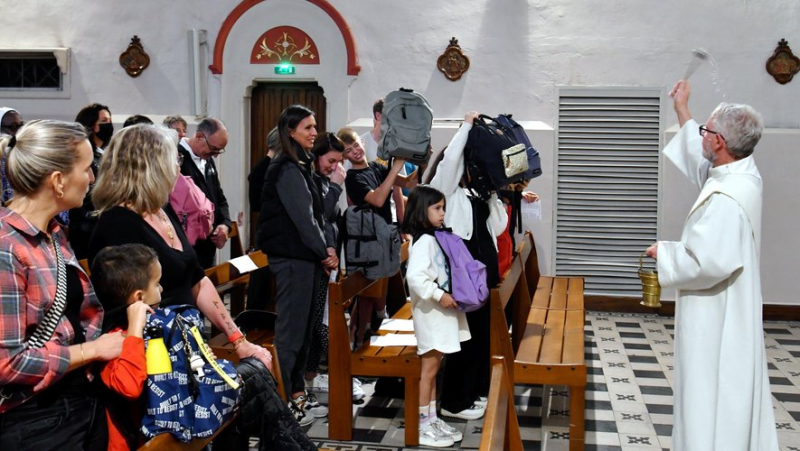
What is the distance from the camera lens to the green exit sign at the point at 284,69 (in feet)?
31.5

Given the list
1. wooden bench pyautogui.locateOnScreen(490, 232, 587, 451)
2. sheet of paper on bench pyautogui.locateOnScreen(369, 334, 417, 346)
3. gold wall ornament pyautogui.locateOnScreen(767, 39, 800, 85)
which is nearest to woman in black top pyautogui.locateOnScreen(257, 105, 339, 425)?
sheet of paper on bench pyautogui.locateOnScreen(369, 334, 417, 346)

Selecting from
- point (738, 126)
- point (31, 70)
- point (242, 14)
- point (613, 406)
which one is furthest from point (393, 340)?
point (31, 70)

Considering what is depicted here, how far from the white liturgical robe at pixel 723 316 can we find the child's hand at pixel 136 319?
2.50m

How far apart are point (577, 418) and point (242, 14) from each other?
6.38 meters

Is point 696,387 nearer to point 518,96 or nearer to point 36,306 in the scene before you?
point 36,306

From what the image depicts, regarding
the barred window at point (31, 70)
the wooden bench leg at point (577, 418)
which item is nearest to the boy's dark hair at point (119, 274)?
the wooden bench leg at point (577, 418)

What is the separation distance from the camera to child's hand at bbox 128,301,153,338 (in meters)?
2.77

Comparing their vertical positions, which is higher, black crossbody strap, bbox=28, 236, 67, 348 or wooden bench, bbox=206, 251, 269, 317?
black crossbody strap, bbox=28, 236, 67, 348

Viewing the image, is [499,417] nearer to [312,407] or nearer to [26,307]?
[26,307]

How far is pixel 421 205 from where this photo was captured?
513 cm

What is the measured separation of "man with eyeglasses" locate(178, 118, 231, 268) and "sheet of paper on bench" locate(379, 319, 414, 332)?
4.38ft

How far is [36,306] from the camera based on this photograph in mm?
2537

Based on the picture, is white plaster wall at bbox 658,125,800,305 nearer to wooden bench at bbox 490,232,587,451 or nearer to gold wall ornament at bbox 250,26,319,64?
wooden bench at bbox 490,232,587,451

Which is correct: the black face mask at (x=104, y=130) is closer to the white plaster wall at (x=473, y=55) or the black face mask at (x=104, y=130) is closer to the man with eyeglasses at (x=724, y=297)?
the white plaster wall at (x=473, y=55)
